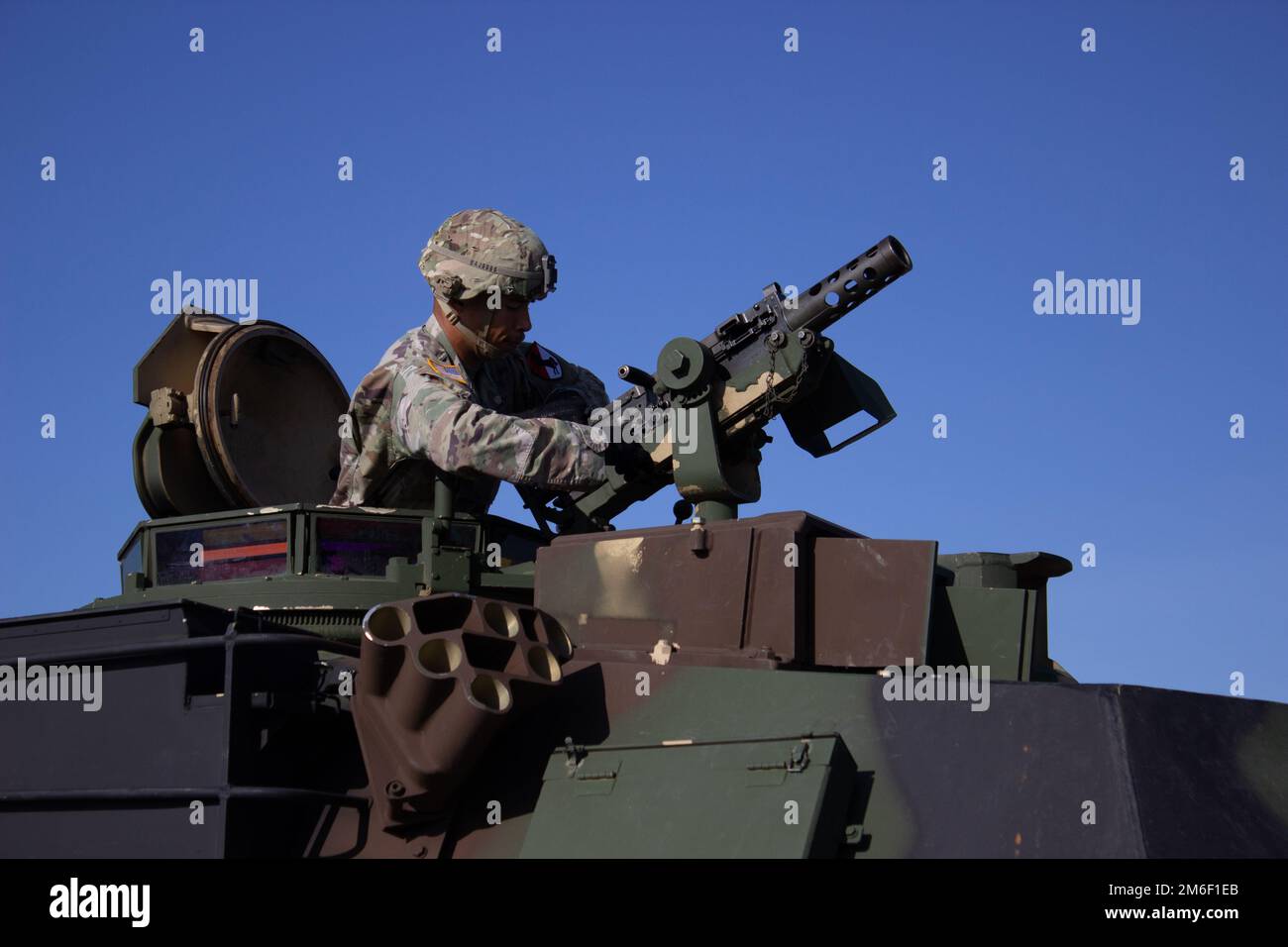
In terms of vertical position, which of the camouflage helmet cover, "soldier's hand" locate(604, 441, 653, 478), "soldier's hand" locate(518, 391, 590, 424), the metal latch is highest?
the camouflage helmet cover

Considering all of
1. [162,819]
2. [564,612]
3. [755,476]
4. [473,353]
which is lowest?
[162,819]

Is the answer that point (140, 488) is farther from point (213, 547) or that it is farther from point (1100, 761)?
point (1100, 761)

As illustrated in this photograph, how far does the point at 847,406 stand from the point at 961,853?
11.3 ft

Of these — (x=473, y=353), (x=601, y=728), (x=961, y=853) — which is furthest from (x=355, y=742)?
(x=473, y=353)

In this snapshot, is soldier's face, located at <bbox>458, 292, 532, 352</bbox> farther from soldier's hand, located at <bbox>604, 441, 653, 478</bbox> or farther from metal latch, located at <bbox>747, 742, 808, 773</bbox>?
metal latch, located at <bbox>747, 742, 808, 773</bbox>

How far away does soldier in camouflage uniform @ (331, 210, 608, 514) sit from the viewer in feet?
27.8

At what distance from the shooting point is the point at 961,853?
5496 millimetres

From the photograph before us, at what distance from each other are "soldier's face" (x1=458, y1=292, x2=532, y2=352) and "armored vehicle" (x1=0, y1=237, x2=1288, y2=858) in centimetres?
124

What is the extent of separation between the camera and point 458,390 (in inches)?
342

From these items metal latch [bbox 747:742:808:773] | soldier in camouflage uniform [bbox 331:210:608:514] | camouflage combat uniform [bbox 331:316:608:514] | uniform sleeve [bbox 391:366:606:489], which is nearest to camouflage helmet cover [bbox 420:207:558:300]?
soldier in camouflage uniform [bbox 331:210:608:514]

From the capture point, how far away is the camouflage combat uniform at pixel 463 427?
Answer: 27.4ft

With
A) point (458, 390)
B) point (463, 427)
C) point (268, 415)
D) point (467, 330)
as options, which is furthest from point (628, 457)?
point (268, 415)

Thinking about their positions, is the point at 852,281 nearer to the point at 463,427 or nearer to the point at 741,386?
the point at 741,386

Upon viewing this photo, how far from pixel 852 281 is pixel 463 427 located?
1960 mm
